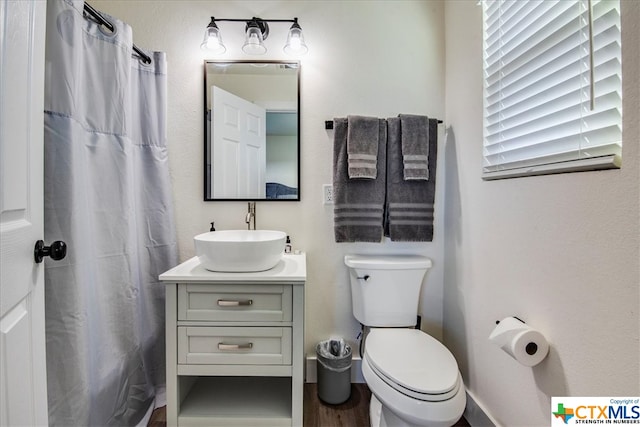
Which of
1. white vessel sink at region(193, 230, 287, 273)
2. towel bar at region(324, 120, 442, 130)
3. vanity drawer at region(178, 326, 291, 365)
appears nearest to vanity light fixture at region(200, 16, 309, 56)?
towel bar at region(324, 120, 442, 130)

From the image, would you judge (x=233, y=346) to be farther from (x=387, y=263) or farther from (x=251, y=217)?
(x=387, y=263)

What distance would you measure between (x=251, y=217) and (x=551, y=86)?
1394 millimetres

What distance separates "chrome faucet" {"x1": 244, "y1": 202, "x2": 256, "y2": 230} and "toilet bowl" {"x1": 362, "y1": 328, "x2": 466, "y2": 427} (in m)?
0.86

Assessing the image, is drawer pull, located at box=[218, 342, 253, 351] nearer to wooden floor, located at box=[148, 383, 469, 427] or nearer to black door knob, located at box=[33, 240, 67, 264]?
wooden floor, located at box=[148, 383, 469, 427]

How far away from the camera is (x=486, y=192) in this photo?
4.07 feet

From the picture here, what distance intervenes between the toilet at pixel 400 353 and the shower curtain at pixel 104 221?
1.07 metres

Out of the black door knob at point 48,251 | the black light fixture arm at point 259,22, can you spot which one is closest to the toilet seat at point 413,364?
the black door knob at point 48,251

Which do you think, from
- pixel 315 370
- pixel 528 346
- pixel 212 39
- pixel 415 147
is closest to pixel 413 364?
pixel 528 346

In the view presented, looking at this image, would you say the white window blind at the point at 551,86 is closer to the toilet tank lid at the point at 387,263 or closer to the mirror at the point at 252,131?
the toilet tank lid at the point at 387,263

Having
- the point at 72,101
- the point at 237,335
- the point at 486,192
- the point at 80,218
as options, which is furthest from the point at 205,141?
the point at 486,192

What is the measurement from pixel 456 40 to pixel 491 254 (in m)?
1.17

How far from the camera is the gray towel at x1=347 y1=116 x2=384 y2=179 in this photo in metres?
1.47

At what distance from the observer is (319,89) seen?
1581 millimetres

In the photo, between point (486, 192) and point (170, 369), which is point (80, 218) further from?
point (486, 192)
